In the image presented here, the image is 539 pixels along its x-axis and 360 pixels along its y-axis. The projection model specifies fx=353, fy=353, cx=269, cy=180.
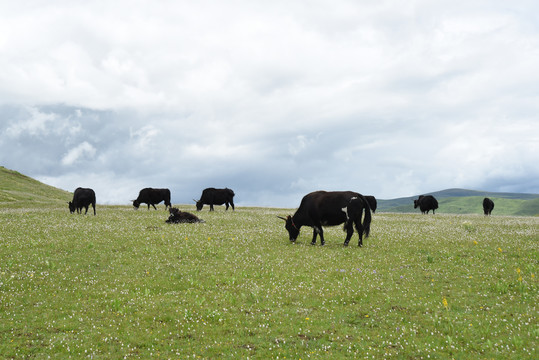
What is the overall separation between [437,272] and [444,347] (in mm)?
7156

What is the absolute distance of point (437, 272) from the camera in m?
14.6

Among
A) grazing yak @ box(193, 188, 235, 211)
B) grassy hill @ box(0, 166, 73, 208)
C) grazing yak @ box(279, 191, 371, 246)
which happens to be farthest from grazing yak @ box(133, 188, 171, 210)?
grazing yak @ box(279, 191, 371, 246)

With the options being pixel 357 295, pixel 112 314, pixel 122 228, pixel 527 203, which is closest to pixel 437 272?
pixel 357 295

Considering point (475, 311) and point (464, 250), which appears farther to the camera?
point (464, 250)

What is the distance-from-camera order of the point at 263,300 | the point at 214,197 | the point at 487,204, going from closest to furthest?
1. the point at 263,300
2. the point at 214,197
3. the point at 487,204

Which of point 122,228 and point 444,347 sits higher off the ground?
point 122,228

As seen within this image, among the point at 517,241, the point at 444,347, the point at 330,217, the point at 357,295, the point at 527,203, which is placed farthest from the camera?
the point at 527,203

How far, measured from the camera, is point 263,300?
11312 millimetres

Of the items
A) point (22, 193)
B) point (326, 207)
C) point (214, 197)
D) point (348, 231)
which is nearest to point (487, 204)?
point (214, 197)

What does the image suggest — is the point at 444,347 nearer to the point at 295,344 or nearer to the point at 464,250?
the point at 295,344

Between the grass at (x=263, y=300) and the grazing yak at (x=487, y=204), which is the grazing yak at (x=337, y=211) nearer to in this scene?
the grass at (x=263, y=300)

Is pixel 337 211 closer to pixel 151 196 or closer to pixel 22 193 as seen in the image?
pixel 151 196

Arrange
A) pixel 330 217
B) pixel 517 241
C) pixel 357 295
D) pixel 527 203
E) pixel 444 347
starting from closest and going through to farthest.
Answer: pixel 444 347 < pixel 357 295 < pixel 330 217 < pixel 517 241 < pixel 527 203

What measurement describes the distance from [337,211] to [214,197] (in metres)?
31.0
